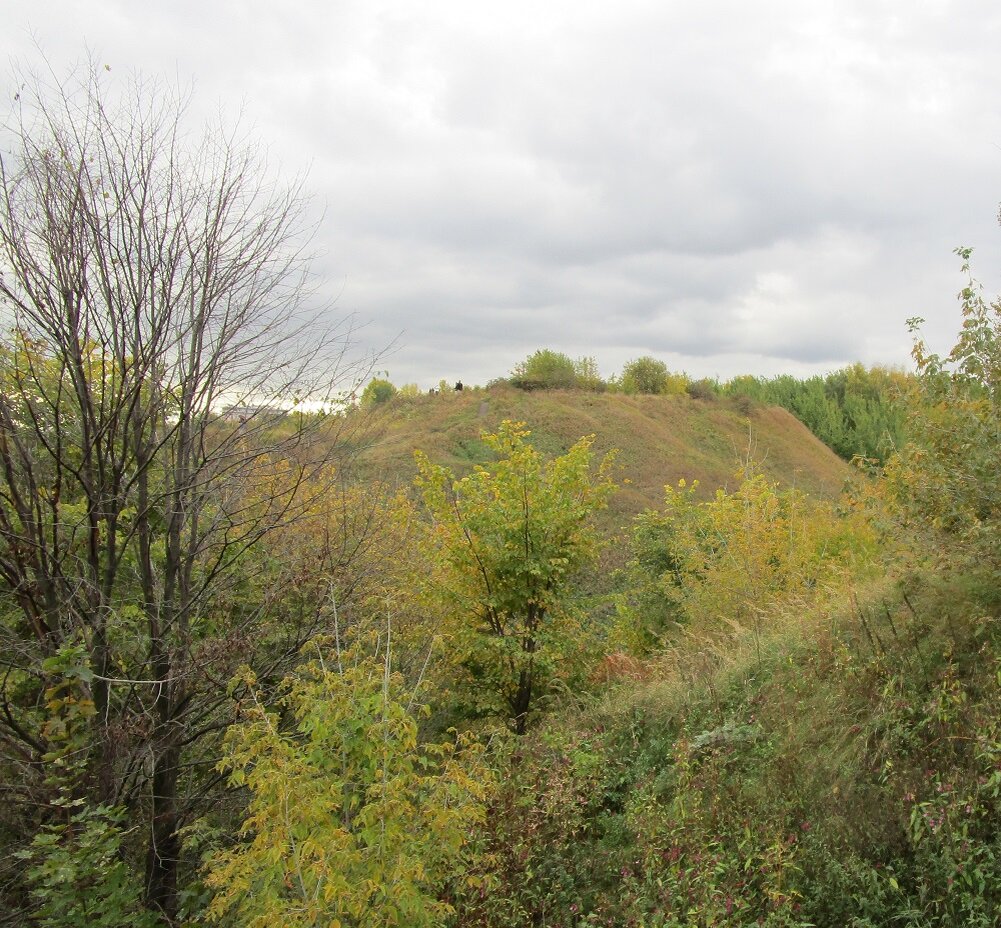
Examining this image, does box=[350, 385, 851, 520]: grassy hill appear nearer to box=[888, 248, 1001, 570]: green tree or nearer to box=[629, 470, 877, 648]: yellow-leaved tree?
box=[629, 470, 877, 648]: yellow-leaved tree

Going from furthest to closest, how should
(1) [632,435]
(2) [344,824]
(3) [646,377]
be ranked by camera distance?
1. (3) [646,377]
2. (1) [632,435]
3. (2) [344,824]

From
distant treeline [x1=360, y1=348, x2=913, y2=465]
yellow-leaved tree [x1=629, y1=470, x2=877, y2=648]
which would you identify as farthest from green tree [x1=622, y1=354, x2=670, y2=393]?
yellow-leaved tree [x1=629, y1=470, x2=877, y2=648]

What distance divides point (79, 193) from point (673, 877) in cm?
557

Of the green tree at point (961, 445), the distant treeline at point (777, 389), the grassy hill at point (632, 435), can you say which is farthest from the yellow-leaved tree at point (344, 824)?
the distant treeline at point (777, 389)

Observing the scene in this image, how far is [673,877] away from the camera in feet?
13.6

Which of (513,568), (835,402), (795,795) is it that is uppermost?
(835,402)

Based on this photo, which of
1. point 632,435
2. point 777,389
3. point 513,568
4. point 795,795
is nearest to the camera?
point 795,795

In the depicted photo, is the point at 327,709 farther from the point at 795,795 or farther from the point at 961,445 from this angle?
the point at 961,445

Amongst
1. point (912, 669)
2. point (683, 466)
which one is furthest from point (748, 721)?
point (683, 466)

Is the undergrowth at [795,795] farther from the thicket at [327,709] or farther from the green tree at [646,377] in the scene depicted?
the green tree at [646,377]

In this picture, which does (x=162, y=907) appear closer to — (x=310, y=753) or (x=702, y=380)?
(x=310, y=753)

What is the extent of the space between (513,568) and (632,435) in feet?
120

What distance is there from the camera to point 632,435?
43969 mm

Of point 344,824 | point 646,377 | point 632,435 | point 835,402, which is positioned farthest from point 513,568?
point 835,402
